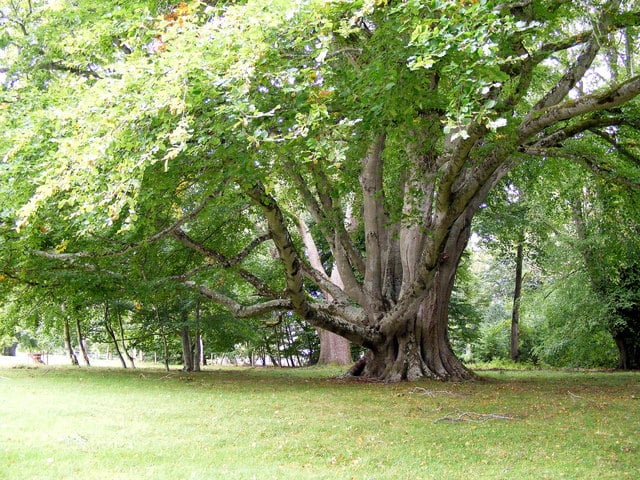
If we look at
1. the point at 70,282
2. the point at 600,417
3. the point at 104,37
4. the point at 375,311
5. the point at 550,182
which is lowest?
the point at 600,417

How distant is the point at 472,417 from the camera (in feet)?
24.1

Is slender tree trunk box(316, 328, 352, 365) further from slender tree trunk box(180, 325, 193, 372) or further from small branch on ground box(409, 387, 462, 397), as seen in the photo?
small branch on ground box(409, 387, 462, 397)

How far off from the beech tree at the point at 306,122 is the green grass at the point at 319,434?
2276mm

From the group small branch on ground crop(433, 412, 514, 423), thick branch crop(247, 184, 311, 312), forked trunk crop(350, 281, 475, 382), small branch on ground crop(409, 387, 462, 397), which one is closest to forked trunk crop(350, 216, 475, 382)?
forked trunk crop(350, 281, 475, 382)

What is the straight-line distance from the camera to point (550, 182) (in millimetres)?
14289

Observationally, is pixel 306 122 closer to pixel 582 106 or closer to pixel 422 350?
pixel 582 106

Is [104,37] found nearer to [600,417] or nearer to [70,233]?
[70,233]

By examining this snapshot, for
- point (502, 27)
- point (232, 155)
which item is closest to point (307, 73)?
point (232, 155)

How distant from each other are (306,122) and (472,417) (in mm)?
4532

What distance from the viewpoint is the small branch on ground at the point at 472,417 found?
7.13m

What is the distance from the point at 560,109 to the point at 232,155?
4.38 m

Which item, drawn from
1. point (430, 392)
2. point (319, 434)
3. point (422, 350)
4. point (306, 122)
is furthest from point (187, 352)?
point (306, 122)

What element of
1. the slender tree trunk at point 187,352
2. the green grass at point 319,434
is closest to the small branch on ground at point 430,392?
the green grass at point 319,434

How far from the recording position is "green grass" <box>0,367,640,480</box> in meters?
4.95
